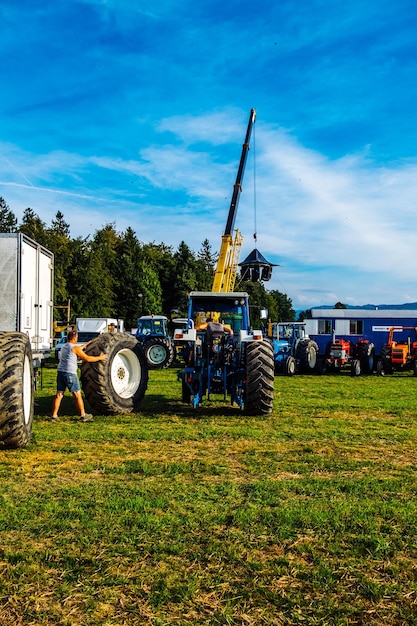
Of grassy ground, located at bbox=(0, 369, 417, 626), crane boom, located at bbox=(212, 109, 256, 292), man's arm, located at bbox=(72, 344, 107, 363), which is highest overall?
crane boom, located at bbox=(212, 109, 256, 292)

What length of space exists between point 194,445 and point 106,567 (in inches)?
151

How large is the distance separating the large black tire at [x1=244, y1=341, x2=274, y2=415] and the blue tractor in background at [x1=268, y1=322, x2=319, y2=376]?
9879 mm

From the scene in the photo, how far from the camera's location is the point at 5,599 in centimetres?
331

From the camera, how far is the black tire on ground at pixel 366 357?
2309 centimetres

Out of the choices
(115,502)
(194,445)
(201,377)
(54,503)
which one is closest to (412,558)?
(115,502)

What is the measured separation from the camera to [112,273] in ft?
196

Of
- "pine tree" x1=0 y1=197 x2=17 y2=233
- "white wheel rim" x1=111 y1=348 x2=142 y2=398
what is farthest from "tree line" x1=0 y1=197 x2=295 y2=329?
"white wheel rim" x1=111 y1=348 x2=142 y2=398

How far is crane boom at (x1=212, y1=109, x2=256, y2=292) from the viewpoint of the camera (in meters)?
22.2

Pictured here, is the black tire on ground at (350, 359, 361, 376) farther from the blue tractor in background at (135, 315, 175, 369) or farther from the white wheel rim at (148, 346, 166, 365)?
the white wheel rim at (148, 346, 166, 365)

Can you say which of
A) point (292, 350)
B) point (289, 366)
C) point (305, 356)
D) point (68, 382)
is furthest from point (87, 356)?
point (292, 350)

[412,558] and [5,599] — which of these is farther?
[412,558]

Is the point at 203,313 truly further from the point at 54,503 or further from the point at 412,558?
the point at 412,558

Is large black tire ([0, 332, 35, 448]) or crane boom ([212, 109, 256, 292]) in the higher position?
crane boom ([212, 109, 256, 292])

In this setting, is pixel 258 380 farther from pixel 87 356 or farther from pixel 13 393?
pixel 13 393
